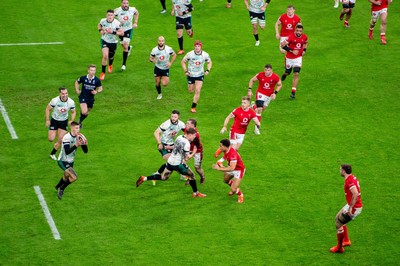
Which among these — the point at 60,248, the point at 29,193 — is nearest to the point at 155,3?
the point at 29,193

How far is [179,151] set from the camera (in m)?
23.3

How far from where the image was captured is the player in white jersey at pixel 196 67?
2922 centimetres

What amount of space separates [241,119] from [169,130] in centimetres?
249

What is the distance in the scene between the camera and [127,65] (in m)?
34.0

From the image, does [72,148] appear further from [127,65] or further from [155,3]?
[155,3]

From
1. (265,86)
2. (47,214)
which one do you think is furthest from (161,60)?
(47,214)

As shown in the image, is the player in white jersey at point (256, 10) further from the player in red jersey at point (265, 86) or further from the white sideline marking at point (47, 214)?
the white sideline marking at point (47, 214)

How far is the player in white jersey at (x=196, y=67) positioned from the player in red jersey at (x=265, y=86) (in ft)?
6.49

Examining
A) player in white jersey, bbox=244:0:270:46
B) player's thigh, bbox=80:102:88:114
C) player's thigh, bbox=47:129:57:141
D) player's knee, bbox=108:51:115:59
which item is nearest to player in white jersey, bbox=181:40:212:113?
player's thigh, bbox=80:102:88:114

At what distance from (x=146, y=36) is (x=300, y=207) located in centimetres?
1539

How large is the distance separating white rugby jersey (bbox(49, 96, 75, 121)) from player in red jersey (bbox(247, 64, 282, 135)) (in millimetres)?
6057

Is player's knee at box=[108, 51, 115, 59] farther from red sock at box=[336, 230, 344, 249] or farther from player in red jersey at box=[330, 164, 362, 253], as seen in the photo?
red sock at box=[336, 230, 344, 249]

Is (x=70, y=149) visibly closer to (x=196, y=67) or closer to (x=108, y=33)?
(x=196, y=67)

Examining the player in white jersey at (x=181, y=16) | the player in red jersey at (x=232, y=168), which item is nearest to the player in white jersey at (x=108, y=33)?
the player in white jersey at (x=181, y=16)
